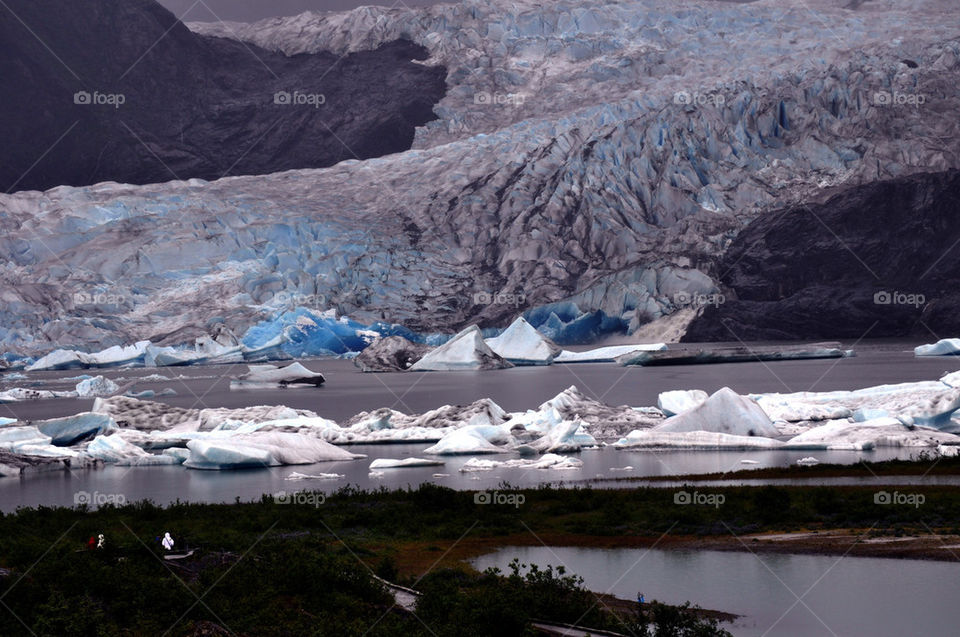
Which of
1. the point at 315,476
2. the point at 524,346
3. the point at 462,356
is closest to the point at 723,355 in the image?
the point at 524,346

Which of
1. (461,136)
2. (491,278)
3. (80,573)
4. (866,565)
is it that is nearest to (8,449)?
(80,573)

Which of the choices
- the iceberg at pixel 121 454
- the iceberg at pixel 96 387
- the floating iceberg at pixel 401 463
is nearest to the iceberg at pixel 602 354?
the iceberg at pixel 96 387

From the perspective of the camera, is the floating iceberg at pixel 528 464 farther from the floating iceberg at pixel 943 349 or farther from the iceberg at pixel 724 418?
the floating iceberg at pixel 943 349

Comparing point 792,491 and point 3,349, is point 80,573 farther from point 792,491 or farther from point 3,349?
point 3,349

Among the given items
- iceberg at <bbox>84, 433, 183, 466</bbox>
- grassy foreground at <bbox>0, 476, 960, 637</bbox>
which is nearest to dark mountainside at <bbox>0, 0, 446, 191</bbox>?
iceberg at <bbox>84, 433, 183, 466</bbox>

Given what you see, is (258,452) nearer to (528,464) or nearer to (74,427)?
(528,464)

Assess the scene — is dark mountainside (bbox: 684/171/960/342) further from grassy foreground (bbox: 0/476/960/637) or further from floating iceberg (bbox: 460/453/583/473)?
grassy foreground (bbox: 0/476/960/637)
